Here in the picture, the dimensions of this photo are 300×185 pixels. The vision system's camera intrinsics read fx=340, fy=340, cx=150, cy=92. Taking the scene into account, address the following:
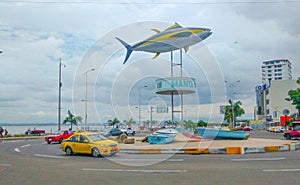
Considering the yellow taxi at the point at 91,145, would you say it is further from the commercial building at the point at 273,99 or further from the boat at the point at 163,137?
the commercial building at the point at 273,99

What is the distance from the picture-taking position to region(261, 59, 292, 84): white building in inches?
6944

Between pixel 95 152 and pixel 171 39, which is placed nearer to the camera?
pixel 95 152

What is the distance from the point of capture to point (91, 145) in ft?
62.8

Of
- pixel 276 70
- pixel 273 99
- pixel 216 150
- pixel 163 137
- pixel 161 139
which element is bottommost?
pixel 216 150

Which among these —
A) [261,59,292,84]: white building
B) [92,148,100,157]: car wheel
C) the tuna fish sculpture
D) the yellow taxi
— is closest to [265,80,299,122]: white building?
Result: the tuna fish sculpture

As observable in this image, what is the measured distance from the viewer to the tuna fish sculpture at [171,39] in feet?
87.9

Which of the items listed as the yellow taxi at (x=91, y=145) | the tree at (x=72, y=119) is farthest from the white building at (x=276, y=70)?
the yellow taxi at (x=91, y=145)

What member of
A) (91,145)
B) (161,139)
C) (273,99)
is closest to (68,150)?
(91,145)

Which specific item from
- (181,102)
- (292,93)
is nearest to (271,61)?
(292,93)

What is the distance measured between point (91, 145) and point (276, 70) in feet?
575

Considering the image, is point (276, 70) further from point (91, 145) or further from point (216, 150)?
point (91, 145)

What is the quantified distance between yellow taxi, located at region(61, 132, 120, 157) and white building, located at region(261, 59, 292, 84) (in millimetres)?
167383

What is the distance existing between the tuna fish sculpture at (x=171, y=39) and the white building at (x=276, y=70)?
157 metres

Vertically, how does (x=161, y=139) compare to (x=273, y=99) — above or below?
below
